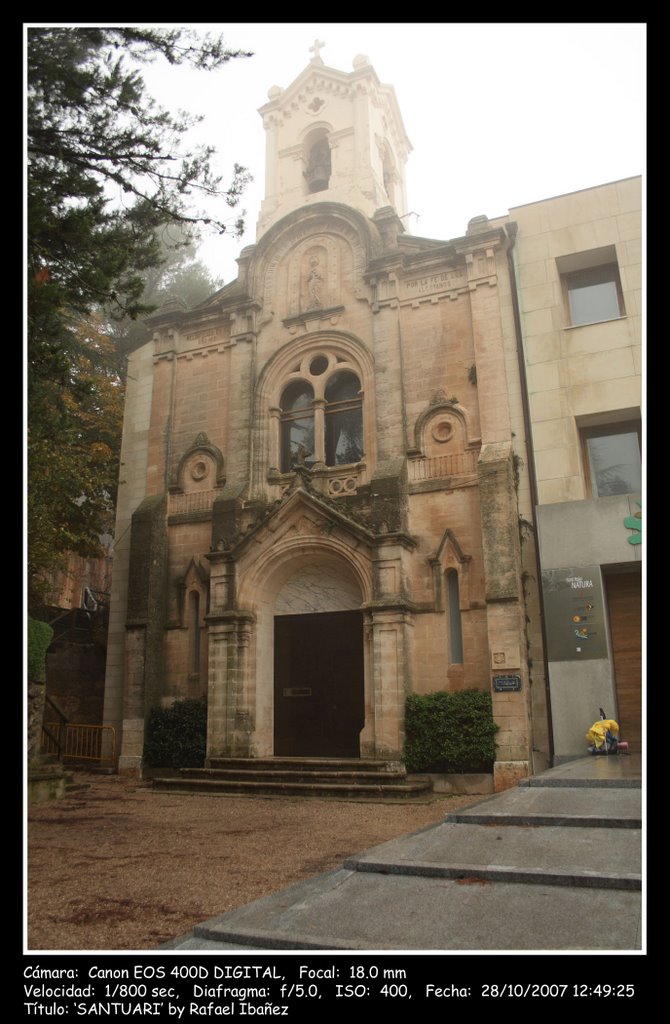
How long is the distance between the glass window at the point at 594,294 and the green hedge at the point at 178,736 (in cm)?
1240

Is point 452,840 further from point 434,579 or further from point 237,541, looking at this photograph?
point 237,541

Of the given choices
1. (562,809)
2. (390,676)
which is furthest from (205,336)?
(562,809)

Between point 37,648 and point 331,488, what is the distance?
302 inches

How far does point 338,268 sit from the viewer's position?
1964 cm

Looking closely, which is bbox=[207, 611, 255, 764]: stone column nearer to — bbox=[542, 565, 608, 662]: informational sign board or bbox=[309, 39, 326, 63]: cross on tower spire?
bbox=[542, 565, 608, 662]: informational sign board

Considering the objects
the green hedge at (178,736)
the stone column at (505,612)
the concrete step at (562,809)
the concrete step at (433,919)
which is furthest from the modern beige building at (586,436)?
the concrete step at (433,919)

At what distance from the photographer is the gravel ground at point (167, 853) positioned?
582 centimetres

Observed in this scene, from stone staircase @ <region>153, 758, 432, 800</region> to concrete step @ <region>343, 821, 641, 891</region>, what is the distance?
7.26 meters

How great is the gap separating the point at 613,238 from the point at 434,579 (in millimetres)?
8541

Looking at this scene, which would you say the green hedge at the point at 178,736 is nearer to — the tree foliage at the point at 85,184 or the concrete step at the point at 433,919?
the tree foliage at the point at 85,184

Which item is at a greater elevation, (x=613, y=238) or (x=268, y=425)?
(x=613, y=238)

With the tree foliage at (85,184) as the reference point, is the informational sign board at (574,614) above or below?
below

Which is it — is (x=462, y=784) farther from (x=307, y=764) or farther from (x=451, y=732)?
(x=307, y=764)
